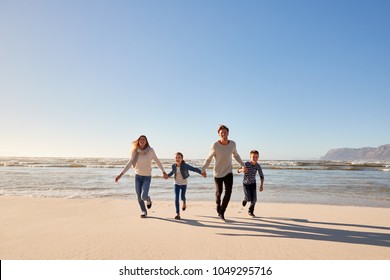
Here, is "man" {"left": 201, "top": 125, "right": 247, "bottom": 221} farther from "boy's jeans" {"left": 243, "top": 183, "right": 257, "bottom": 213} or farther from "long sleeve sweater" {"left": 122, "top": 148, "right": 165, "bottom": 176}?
"long sleeve sweater" {"left": 122, "top": 148, "right": 165, "bottom": 176}

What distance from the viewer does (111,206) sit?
826 cm

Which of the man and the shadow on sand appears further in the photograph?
the man

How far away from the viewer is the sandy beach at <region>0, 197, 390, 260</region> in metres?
4.10

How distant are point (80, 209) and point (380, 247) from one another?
6.85 meters

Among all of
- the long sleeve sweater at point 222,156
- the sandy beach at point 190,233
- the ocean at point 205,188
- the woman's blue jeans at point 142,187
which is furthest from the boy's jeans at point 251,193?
the ocean at point 205,188

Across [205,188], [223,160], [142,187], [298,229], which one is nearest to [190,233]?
[223,160]

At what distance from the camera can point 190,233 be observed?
207 inches

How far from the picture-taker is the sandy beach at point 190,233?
4102mm

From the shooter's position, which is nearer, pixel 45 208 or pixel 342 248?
pixel 342 248

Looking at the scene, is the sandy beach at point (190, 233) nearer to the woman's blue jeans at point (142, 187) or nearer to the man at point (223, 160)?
the woman's blue jeans at point (142, 187)

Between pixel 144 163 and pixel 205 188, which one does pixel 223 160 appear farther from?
pixel 205 188

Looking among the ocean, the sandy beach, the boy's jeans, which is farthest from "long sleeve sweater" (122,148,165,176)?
the ocean

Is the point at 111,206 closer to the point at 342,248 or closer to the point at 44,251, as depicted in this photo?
the point at 44,251
